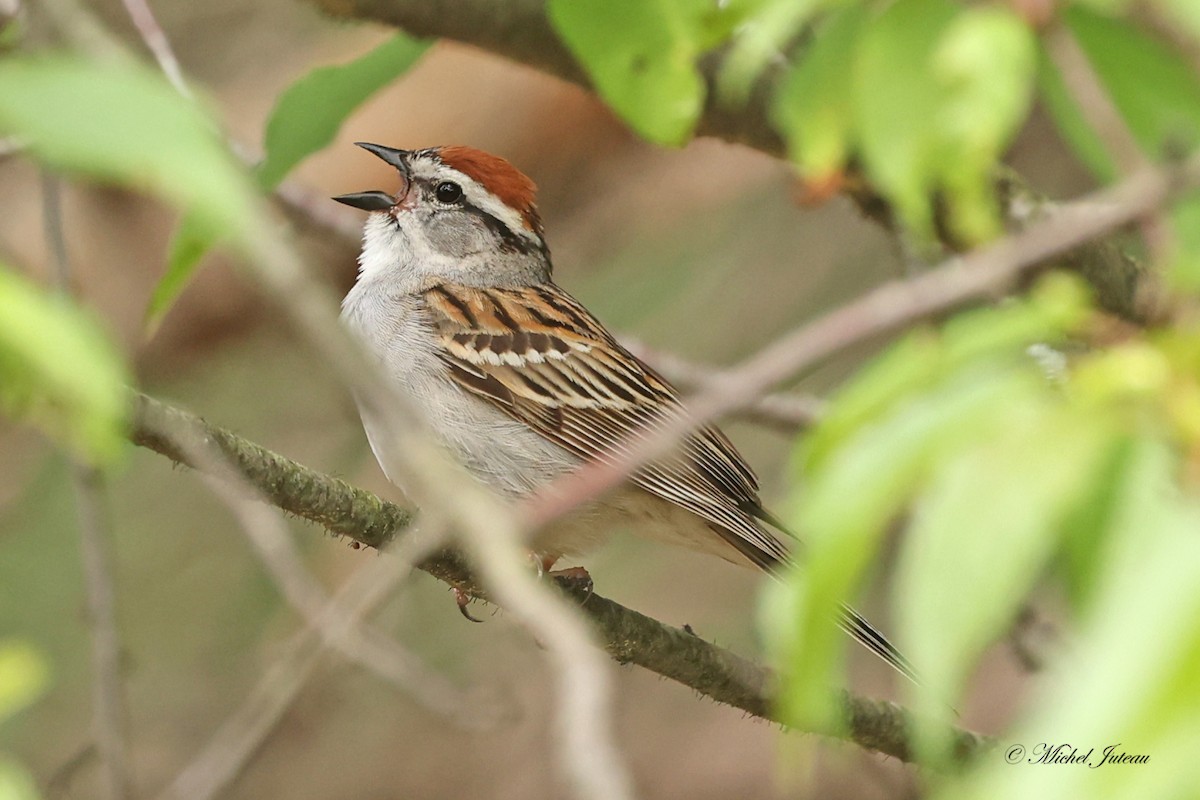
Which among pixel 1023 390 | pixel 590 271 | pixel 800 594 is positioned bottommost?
pixel 590 271

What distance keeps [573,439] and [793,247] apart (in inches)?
120

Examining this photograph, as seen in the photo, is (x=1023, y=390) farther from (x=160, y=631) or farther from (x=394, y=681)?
(x=160, y=631)

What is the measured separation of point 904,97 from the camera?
167 cm

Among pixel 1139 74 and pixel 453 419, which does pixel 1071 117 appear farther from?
pixel 453 419

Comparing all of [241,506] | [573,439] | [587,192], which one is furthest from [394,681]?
[587,192]

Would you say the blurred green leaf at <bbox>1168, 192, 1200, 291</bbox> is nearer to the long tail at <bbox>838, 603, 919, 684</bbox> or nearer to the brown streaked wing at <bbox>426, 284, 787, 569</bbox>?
the long tail at <bbox>838, 603, 919, 684</bbox>

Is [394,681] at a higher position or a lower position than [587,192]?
higher

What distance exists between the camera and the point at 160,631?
6.64 meters

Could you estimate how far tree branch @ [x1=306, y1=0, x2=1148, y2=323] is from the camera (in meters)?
3.34

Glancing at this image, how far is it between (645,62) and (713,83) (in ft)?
3.84

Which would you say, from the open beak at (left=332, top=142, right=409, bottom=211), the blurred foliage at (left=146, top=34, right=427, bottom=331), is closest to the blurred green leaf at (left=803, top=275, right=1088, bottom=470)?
the blurred foliage at (left=146, top=34, right=427, bottom=331)

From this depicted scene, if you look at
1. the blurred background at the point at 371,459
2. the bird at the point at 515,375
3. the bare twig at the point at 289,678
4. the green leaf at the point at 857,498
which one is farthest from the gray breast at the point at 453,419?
the green leaf at the point at 857,498

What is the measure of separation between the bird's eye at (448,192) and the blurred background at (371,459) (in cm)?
144

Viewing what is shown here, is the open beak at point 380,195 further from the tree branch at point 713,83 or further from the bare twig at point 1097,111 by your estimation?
the bare twig at point 1097,111
